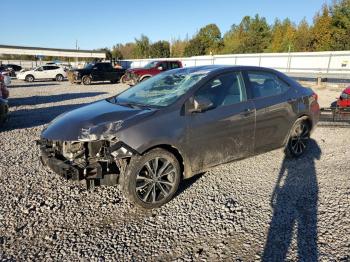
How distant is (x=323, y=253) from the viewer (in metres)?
2.87

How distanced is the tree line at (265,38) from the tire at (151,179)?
A: 4889cm

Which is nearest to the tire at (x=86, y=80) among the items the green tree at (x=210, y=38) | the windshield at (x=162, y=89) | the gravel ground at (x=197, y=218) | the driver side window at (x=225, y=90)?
the gravel ground at (x=197, y=218)

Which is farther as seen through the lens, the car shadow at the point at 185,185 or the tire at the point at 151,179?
the car shadow at the point at 185,185

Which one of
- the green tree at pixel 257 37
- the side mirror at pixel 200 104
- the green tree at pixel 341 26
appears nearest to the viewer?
the side mirror at pixel 200 104

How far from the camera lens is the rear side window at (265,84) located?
4660 millimetres

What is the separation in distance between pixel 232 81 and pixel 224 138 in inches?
35.8

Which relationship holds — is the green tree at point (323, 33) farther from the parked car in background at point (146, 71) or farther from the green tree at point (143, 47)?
the green tree at point (143, 47)

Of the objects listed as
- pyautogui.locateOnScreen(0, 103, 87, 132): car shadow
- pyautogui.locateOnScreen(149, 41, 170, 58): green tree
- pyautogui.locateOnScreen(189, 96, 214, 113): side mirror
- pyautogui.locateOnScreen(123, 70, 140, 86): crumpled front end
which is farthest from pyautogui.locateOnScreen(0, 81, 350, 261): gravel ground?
pyautogui.locateOnScreen(149, 41, 170, 58): green tree

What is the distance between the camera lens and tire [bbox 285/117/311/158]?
17.4 feet

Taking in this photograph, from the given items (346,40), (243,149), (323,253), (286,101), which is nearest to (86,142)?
(243,149)

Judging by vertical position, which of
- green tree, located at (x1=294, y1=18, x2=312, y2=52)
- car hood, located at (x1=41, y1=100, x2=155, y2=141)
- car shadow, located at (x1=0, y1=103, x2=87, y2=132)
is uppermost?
green tree, located at (x1=294, y1=18, x2=312, y2=52)

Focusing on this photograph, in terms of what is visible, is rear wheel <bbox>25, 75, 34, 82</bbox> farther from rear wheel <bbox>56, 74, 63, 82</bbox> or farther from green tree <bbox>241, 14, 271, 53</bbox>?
green tree <bbox>241, 14, 271, 53</bbox>

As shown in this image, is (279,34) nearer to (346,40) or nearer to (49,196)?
(346,40)

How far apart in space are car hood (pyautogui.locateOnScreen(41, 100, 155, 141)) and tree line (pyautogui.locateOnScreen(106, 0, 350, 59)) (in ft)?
160
